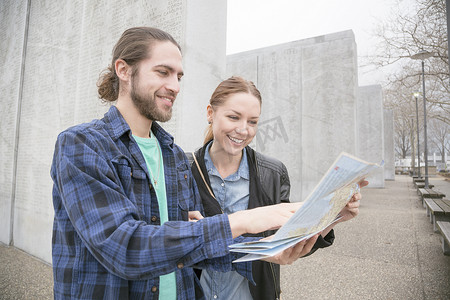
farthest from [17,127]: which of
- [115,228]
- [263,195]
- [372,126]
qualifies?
[372,126]

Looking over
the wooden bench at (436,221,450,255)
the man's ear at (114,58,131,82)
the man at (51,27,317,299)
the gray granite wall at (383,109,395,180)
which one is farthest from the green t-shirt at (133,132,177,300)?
the gray granite wall at (383,109,395,180)

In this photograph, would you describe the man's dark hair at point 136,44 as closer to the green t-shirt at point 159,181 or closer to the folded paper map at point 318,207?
the green t-shirt at point 159,181

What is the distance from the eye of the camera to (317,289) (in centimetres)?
376

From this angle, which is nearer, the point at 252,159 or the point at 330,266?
the point at 252,159

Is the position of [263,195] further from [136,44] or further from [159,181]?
[136,44]

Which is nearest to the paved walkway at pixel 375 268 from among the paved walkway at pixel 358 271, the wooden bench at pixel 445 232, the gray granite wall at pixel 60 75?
the paved walkway at pixel 358 271

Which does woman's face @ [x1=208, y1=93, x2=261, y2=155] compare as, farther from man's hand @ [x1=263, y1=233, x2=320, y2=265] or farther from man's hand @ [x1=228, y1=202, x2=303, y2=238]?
man's hand @ [x1=228, y1=202, x2=303, y2=238]

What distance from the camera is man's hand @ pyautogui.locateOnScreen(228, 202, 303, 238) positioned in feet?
3.01

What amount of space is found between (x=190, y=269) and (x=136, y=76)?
969 mm

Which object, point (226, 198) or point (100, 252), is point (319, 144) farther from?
point (100, 252)

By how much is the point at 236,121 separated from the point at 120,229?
1.12 metres

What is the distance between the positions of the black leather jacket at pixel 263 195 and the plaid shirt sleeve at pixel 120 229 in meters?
0.74

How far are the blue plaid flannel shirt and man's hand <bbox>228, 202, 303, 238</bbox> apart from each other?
1.5 inches

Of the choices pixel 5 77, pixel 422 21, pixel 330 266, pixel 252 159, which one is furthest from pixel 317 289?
pixel 422 21
